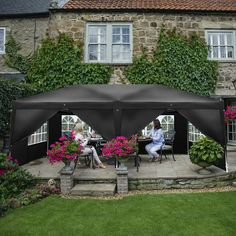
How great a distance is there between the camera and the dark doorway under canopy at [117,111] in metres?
6.96

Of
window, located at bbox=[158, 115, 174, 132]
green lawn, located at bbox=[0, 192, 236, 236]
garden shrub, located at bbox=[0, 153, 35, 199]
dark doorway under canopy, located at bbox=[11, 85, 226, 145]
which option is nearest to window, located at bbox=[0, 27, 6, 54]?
dark doorway under canopy, located at bbox=[11, 85, 226, 145]

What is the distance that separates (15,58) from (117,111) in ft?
30.6

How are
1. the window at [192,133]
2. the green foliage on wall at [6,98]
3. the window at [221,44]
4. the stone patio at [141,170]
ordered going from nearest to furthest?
the stone patio at [141,170] → the green foliage on wall at [6,98] → the window at [192,133] → the window at [221,44]

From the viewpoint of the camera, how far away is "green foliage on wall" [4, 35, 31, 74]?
13523 mm

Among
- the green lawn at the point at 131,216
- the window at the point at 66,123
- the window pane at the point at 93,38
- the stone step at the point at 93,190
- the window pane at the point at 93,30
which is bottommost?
the green lawn at the point at 131,216

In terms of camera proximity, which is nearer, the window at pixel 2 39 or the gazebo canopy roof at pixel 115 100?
the gazebo canopy roof at pixel 115 100

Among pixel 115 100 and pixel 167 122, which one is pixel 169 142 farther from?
pixel 115 100

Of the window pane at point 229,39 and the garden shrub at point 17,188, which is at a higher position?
the window pane at point 229,39

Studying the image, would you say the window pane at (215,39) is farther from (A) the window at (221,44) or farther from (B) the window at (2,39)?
(B) the window at (2,39)

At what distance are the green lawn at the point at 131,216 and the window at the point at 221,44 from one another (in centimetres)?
874

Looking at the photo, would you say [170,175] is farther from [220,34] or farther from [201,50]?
[220,34]

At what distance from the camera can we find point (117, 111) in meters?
6.94

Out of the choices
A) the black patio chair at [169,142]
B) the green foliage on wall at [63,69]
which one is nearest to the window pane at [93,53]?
the green foliage on wall at [63,69]

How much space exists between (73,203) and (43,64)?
8409 millimetres
